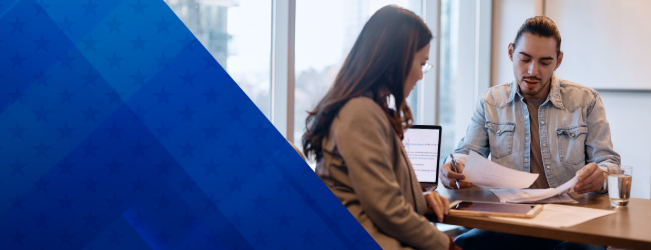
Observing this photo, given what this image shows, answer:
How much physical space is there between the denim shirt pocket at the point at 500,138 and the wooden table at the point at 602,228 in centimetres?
56

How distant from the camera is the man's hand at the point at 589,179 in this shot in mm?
1592

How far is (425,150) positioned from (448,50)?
190 cm

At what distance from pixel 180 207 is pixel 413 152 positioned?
1.27 metres

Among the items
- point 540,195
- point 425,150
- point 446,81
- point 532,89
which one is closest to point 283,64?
point 425,150

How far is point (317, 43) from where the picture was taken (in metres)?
2.85

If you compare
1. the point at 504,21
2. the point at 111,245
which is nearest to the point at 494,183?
the point at 111,245

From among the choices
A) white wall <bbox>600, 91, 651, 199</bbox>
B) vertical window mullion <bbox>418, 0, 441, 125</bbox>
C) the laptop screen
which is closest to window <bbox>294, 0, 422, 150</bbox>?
vertical window mullion <bbox>418, 0, 441, 125</bbox>

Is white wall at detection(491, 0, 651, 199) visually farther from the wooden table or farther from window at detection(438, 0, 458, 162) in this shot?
the wooden table

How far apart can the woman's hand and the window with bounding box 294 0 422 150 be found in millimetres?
1384

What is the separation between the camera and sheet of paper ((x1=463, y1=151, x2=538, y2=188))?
1.55 meters

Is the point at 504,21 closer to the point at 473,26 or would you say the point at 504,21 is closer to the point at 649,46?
the point at 473,26

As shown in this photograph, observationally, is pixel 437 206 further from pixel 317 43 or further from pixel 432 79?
pixel 432 79

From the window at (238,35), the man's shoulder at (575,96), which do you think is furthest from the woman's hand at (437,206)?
the window at (238,35)

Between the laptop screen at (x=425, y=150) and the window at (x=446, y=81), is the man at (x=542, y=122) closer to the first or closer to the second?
the laptop screen at (x=425, y=150)
